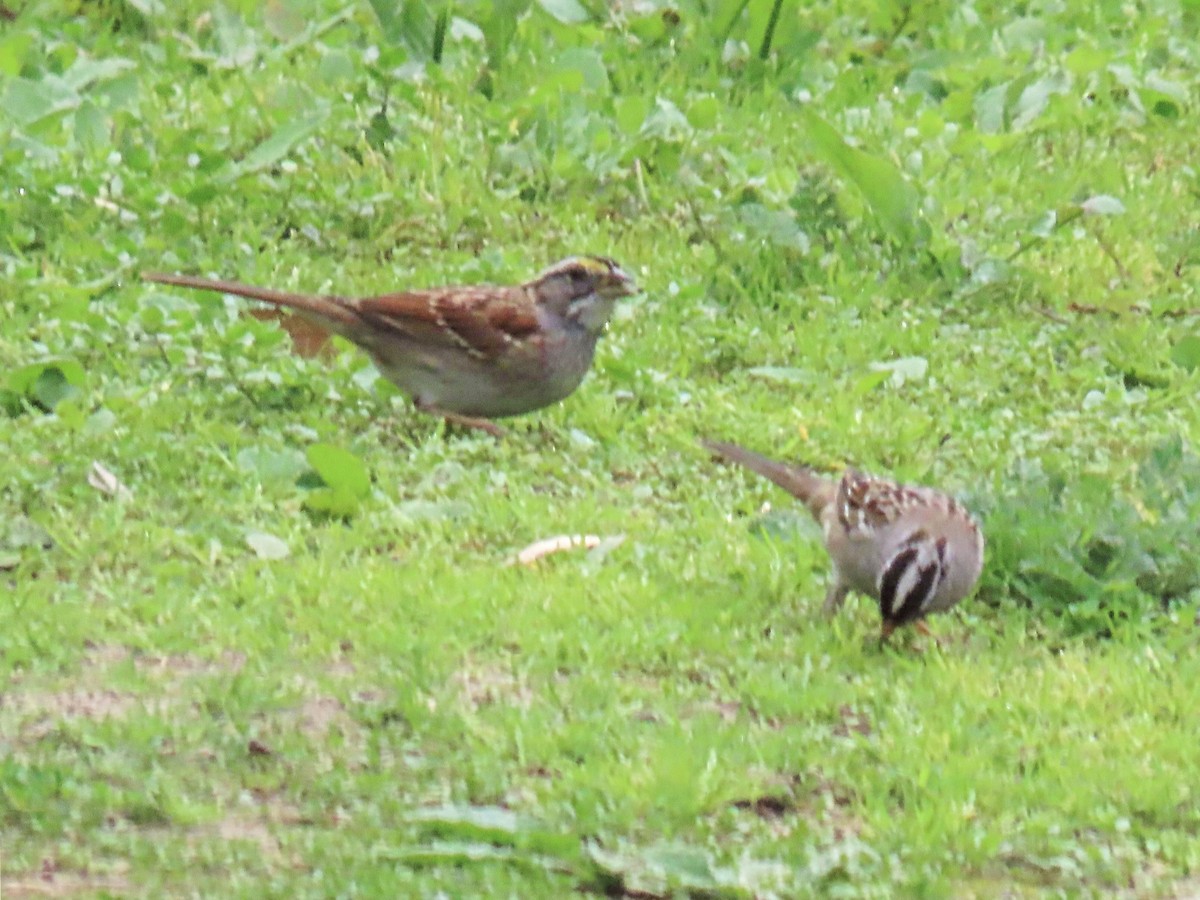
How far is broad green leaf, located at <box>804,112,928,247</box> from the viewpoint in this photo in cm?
1009

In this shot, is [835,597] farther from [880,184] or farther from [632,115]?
[632,115]

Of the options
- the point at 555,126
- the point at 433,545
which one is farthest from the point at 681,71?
the point at 433,545

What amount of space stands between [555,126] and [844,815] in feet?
19.4

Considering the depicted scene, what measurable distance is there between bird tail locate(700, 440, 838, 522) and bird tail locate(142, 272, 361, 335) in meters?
1.59

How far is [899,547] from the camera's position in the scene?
21.8ft

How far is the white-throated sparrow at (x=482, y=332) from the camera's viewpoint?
865 cm

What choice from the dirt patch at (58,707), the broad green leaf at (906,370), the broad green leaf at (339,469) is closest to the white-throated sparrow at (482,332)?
the broad green leaf at (339,469)

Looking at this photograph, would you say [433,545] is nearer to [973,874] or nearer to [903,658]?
[903,658]

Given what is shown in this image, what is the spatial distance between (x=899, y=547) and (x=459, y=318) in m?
2.68

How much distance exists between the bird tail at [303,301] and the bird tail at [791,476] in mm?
1594

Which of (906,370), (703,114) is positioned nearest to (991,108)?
(703,114)

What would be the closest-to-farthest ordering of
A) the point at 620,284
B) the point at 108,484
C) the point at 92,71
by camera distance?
the point at 108,484 < the point at 620,284 < the point at 92,71

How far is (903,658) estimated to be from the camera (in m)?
6.66

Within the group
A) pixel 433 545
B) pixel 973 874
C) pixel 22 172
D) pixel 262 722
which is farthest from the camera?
pixel 22 172
